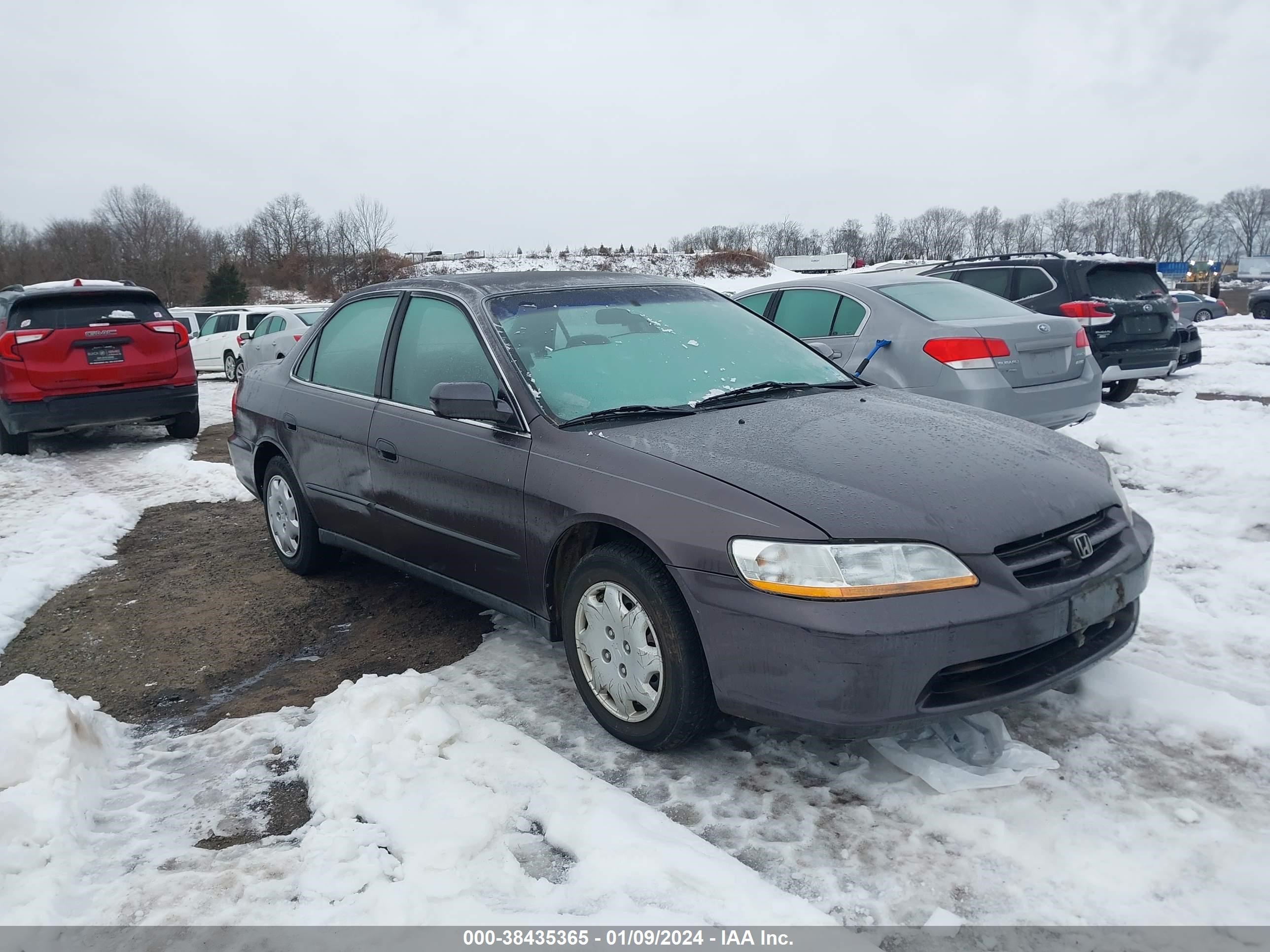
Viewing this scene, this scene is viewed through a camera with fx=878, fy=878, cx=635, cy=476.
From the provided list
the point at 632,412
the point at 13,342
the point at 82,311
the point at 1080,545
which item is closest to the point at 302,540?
the point at 632,412

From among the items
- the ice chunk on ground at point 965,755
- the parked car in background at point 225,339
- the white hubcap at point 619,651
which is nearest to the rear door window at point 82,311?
the white hubcap at point 619,651

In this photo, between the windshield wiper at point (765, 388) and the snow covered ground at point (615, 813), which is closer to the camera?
the snow covered ground at point (615, 813)

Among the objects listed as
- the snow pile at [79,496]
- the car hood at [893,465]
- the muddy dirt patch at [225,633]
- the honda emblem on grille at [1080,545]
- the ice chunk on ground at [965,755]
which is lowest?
the muddy dirt patch at [225,633]

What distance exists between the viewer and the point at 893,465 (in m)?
2.79

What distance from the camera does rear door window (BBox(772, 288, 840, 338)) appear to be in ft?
22.2

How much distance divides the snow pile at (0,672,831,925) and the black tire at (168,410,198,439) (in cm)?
749

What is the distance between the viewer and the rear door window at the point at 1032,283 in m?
9.45

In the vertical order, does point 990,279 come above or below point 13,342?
above

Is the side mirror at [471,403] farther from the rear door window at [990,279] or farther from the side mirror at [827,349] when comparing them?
the rear door window at [990,279]

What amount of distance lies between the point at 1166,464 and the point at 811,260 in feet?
194

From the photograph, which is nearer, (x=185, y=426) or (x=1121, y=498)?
(x=1121, y=498)

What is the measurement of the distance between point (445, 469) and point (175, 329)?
7.59 metres

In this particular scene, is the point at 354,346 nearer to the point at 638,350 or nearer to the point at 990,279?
the point at 638,350

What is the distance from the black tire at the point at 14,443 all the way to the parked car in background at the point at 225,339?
991 cm
